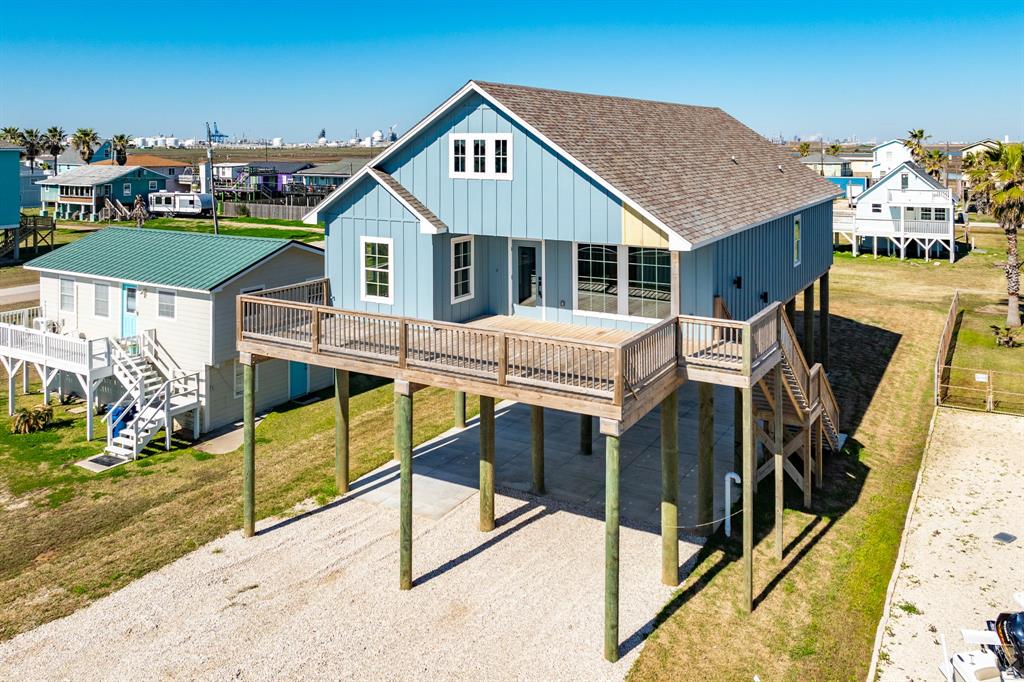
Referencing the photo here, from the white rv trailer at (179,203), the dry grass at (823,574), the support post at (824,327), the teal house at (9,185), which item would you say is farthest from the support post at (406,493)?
the white rv trailer at (179,203)

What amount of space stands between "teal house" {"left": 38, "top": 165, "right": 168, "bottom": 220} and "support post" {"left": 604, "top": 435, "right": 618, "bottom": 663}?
79612 mm

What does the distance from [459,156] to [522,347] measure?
515cm

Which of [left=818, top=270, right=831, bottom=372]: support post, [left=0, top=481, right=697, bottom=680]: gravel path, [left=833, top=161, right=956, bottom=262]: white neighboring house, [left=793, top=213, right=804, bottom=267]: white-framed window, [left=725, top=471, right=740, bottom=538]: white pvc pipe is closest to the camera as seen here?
[left=0, top=481, right=697, bottom=680]: gravel path

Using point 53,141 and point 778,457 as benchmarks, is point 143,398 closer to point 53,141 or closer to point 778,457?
point 778,457

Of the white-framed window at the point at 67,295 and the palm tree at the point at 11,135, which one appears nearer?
the white-framed window at the point at 67,295

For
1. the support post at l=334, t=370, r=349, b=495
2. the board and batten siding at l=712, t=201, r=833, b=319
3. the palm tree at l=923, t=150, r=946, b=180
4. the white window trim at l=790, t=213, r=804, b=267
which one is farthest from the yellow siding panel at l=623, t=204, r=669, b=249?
the palm tree at l=923, t=150, r=946, b=180

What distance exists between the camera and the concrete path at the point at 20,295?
41219 mm

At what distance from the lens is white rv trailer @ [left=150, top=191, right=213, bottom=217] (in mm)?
81750

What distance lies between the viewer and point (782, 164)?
88.6 feet

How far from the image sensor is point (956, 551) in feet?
51.0

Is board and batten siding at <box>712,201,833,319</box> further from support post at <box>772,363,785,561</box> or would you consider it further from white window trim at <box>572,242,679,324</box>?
support post at <box>772,363,785,561</box>

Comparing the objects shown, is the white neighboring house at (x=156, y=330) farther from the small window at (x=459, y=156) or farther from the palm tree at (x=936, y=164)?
the palm tree at (x=936, y=164)

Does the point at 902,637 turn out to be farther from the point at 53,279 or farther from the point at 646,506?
the point at 53,279

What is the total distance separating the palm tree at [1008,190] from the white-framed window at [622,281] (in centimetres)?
2511
